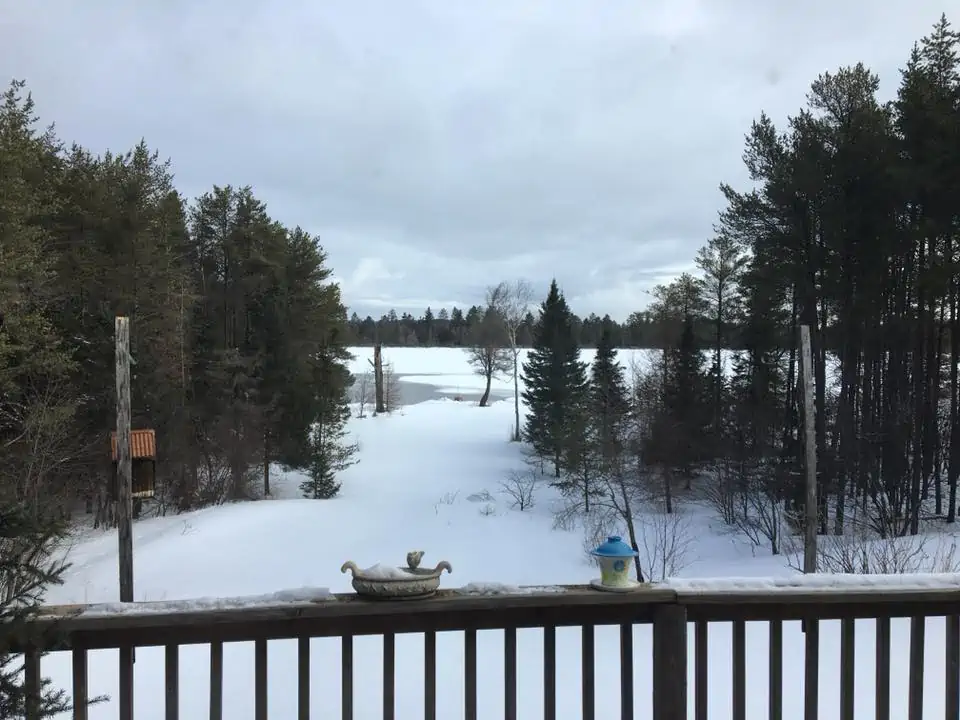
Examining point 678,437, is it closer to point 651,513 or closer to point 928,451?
point 651,513

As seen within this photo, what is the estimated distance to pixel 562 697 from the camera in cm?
429

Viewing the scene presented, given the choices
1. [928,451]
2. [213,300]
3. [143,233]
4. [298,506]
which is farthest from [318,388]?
[928,451]

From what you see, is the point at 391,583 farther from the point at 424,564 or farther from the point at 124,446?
the point at 424,564

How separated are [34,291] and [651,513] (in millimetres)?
15845

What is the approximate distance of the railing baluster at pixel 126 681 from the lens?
167 centimetres

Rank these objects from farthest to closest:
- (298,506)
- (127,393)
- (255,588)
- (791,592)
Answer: (298,506) → (255,588) → (127,393) → (791,592)

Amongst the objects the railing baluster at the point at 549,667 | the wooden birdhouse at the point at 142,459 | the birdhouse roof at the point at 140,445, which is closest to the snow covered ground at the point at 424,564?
the railing baluster at the point at 549,667

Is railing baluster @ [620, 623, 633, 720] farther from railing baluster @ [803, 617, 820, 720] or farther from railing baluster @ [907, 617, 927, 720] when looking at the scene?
railing baluster @ [907, 617, 927, 720]

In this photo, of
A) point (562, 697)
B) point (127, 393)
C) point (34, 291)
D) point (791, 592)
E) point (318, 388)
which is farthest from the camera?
point (318, 388)

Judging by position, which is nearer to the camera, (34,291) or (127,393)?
(127,393)

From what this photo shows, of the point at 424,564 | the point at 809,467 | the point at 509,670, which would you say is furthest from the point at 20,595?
the point at 424,564

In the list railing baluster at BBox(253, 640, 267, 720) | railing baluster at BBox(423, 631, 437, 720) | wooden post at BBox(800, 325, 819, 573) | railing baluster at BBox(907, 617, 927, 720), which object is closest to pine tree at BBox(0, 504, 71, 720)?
railing baluster at BBox(253, 640, 267, 720)

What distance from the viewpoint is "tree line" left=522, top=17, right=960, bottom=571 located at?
499 inches

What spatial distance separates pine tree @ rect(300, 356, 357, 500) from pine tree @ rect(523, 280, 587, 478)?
23.9 ft
